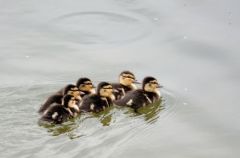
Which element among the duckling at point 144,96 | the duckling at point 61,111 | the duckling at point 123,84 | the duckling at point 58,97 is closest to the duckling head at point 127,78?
the duckling at point 123,84

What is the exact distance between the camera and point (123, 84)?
8.19 m

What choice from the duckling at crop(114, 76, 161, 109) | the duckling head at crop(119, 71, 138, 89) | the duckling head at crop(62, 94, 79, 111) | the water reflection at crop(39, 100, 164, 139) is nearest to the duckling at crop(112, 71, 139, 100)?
the duckling head at crop(119, 71, 138, 89)

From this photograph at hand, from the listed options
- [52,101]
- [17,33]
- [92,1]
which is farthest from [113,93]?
[92,1]

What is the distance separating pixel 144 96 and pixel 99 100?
0.50m

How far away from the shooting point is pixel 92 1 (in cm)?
1062

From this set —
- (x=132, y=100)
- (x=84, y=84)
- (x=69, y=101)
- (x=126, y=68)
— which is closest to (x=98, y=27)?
(x=126, y=68)

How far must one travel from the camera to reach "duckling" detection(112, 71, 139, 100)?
8.16 m

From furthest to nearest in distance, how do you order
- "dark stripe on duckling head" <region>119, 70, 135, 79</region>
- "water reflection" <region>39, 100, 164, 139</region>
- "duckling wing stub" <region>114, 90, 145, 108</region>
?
"dark stripe on duckling head" <region>119, 70, 135, 79</region>
"duckling wing stub" <region>114, 90, 145, 108</region>
"water reflection" <region>39, 100, 164, 139</region>

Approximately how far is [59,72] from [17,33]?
4.42 ft

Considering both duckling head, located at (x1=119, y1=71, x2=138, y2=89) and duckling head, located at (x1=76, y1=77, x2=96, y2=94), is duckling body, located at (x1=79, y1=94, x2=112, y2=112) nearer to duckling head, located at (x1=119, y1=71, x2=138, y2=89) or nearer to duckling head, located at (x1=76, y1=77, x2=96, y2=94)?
duckling head, located at (x1=76, y1=77, x2=96, y2=94)

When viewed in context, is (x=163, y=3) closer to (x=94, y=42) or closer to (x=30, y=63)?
(x=94, y=42)

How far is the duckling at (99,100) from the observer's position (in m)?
7.77

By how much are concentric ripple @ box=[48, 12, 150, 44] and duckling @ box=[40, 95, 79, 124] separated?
1811 mm

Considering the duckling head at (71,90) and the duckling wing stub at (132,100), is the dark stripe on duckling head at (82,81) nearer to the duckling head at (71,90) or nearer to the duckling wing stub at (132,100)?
the duckling head at (71,90)
